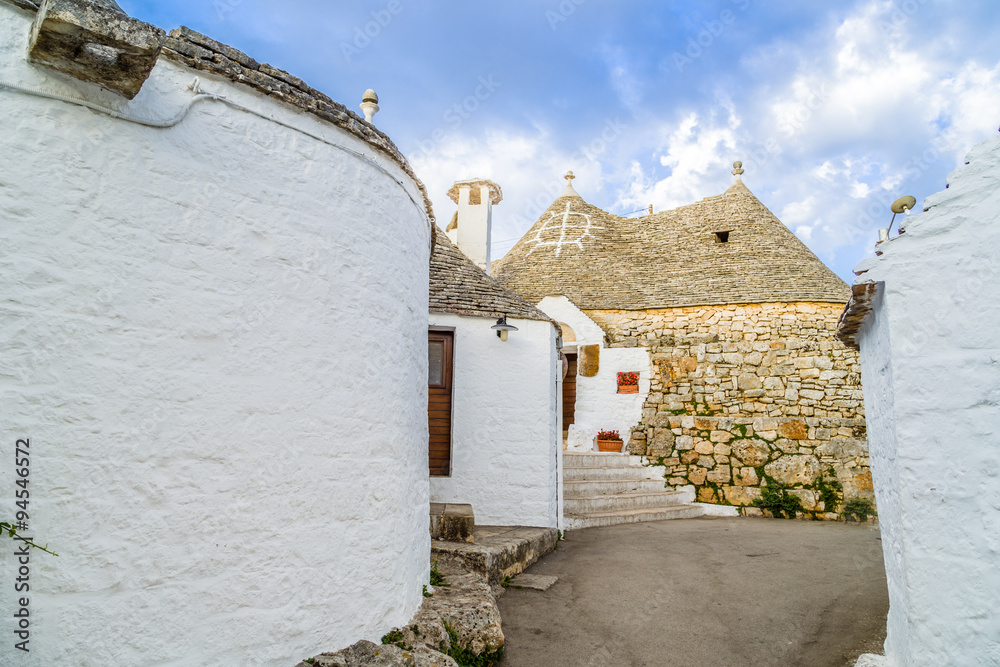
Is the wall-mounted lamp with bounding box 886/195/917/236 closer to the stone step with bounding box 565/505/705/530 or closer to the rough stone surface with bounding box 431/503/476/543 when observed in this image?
the rough stone surface with bounding box 431/503/476/543

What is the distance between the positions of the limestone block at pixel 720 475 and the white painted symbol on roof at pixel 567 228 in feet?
20.3

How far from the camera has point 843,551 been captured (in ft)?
25.4

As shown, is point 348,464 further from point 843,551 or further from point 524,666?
point 843,551

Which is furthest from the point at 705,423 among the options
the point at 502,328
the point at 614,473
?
the point at 502,328

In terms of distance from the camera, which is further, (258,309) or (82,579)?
(258,309)

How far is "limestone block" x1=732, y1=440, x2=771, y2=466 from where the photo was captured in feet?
36.4

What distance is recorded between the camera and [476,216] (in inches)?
445

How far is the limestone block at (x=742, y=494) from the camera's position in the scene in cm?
1091

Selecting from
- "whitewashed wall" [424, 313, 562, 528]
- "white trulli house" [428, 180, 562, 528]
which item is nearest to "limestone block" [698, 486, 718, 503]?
"white trulli house" [428, 180, 562, 528]

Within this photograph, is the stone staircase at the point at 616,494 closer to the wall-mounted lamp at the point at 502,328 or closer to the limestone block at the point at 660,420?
the limestone block at the point at 660,420

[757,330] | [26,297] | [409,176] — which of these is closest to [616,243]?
[757,330]

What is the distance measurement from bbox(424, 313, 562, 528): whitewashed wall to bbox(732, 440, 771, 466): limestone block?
4739 mm

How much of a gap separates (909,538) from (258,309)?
348 centimetres

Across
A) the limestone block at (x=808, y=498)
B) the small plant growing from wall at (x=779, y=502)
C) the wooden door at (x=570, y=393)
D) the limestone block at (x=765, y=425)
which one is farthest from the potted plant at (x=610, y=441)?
the limestone block at (x=808, y=498)
